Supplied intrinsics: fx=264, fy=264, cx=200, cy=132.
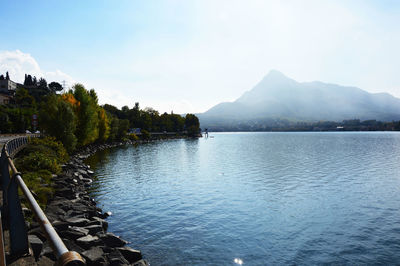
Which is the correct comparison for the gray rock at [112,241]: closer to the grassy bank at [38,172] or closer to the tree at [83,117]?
the grassy bank at [38,172]

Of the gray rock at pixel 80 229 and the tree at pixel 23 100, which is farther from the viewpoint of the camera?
the tree at pixel 23 100

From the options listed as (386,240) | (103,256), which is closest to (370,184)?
(386,240)

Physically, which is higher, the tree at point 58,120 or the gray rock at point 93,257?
the tree at point 58,120

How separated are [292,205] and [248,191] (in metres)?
6.86

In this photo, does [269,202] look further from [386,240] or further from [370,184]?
[370,184]

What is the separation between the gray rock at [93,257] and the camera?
13.5 meters

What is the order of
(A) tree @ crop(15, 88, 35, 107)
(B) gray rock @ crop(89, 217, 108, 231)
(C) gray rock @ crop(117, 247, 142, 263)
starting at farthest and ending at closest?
(A) tree @ crop(15, 88, 35, 107) < (B) gray rock @ crop(89, 217, 108, 231) < (C) gray rock @ crop(117, 247, 142, 263)

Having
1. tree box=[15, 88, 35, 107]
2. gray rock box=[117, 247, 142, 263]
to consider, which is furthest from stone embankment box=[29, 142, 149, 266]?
tree box=[15, 88, 35, 107]

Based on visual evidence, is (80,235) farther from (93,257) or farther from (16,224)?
(16,224)

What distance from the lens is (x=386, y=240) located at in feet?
61.7

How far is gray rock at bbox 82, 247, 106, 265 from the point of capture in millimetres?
13477

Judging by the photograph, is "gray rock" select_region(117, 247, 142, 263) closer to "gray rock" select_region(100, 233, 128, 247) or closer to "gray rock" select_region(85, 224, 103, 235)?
"gray rock" select_region(100, 233, 128, 247)

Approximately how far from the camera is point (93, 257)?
1373 cm

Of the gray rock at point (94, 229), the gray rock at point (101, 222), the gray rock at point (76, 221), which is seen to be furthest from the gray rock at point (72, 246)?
the gray rock at point (101, 222)
